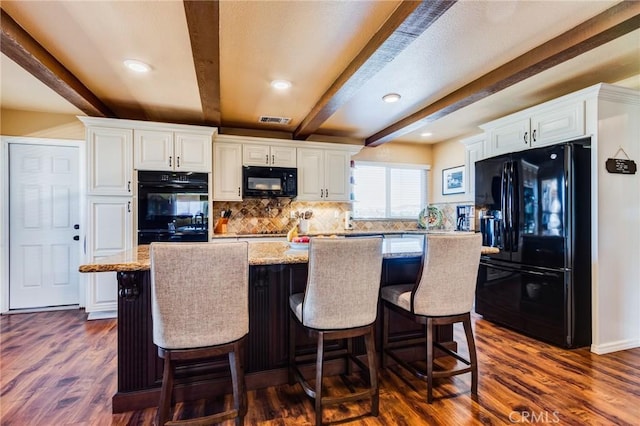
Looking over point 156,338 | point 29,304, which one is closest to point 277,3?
point 156,338

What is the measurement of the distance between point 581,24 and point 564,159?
108 cm

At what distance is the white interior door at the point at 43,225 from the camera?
12.4 ft

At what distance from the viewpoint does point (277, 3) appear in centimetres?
187

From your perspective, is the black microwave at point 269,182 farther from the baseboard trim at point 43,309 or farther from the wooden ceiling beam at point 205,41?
the baseboard trim at point 43,309

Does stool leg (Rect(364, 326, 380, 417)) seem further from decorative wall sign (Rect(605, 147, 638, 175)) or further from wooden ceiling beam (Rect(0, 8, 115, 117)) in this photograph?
wooden ceiling beam (Rect(0, 8, 115, 117))

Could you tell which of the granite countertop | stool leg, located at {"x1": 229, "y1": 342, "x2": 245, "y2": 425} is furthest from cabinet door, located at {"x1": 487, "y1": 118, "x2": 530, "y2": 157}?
stool leg, located at {"x1": 229, "y1": 342, "x2": 245, "y2": 425}

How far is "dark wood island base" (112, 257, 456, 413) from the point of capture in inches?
72.0

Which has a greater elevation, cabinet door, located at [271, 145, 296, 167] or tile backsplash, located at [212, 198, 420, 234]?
cabinet door, located at [271, 145, 296, 167]

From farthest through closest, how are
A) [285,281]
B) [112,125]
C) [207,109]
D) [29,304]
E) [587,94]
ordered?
[29,304] → [112,125] → [207,109] → [587,94] → [285,281]

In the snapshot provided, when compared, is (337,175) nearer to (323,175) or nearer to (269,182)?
(323,175)

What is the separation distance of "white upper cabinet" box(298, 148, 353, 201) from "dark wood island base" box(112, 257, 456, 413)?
7.82 ft

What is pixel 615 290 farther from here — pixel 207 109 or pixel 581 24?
pixel 207 109

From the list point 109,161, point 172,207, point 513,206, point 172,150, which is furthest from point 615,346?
point 109,161

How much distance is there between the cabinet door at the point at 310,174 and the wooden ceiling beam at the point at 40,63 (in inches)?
96.9
